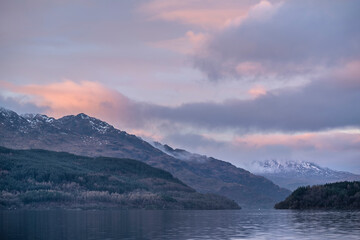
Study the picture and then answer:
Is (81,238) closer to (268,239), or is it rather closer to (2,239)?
(2,239)

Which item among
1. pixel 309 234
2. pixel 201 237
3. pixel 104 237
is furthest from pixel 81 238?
pixel 309 234

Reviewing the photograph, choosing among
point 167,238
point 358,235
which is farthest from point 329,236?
point 167,238

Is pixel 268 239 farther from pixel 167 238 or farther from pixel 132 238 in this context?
pixel 132 238

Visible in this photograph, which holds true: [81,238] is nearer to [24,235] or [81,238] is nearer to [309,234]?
[24,235]

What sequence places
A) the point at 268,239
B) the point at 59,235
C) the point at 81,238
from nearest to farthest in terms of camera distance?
the point at 268,239
the point at 81,238
the point at 59,235

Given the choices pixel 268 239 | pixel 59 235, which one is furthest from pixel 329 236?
pixel 59 235

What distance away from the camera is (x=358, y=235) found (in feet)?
389

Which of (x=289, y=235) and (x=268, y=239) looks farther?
(x=289, y=235)

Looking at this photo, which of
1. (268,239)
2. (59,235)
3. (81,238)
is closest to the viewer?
(268,239)

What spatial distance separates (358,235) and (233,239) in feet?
88.7

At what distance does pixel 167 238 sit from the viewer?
120 m

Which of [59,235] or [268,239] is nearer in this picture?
[268,239]

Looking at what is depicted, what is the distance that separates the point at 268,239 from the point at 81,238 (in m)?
41.4

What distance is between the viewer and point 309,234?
12588 centimetres
